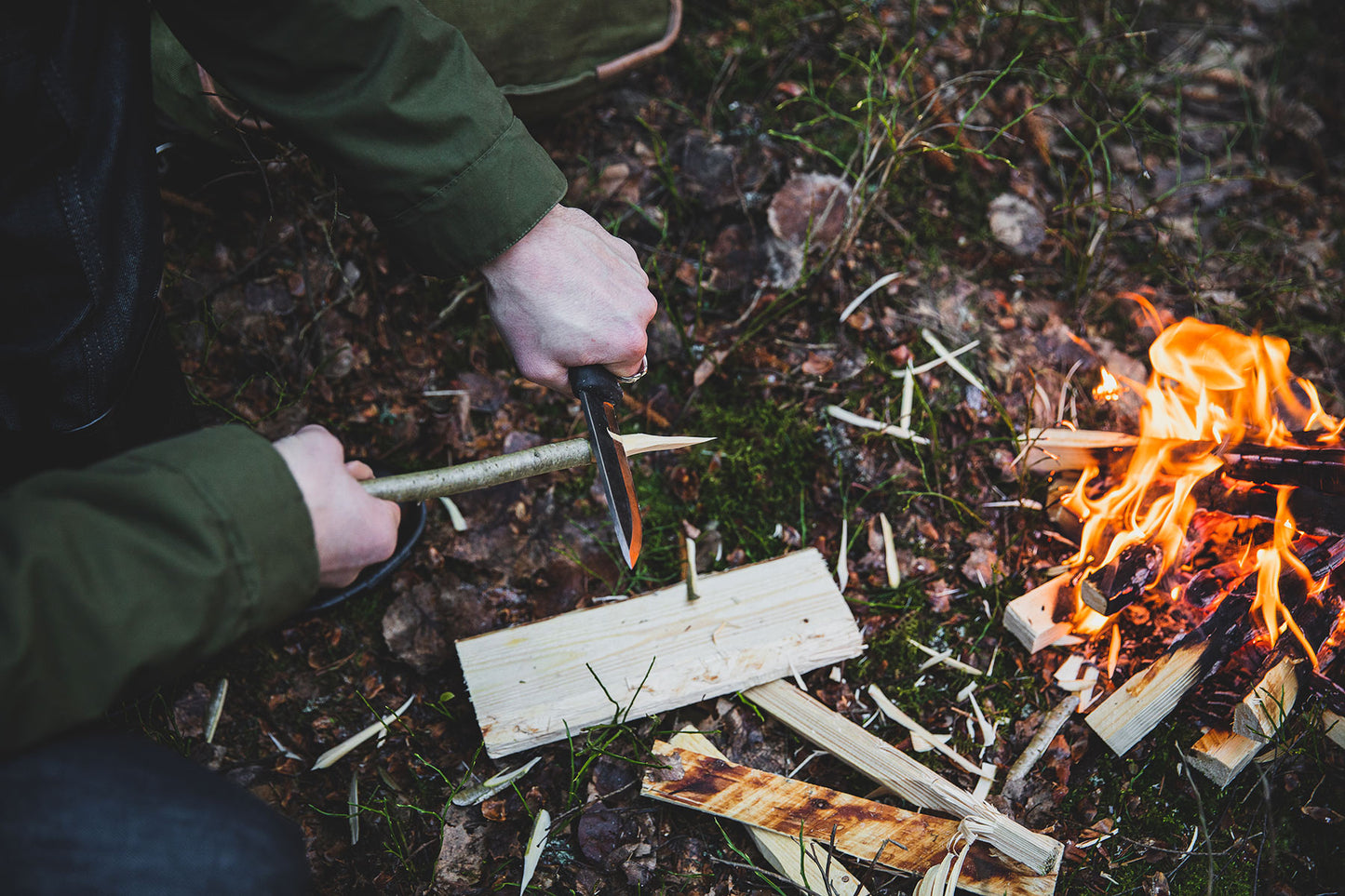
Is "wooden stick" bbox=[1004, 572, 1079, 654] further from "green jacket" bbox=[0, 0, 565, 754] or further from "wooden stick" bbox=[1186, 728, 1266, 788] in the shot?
"green jacket" bbox=[0, 0, 565, 754]

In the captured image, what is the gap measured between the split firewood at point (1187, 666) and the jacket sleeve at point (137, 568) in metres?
2.38

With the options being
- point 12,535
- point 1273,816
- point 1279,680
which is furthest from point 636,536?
point 1273,816

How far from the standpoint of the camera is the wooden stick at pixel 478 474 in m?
1.83

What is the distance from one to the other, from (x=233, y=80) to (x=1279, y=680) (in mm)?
3432

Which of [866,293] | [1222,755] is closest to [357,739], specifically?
[866,293]

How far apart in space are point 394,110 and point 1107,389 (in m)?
2.53

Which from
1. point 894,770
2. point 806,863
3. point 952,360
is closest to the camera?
point 806,863

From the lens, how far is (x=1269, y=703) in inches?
88.8

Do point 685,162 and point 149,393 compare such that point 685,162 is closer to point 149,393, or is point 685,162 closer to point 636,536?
point 636,536

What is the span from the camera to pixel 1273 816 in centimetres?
232

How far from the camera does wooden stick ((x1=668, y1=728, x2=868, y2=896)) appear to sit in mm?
2133

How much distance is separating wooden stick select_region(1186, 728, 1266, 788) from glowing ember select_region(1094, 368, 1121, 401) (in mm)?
1178

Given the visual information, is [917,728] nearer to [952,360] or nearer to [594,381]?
[952,360]

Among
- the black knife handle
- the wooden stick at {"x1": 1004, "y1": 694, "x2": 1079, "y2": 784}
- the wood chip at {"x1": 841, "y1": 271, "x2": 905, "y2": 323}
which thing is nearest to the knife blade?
the black knife handle
